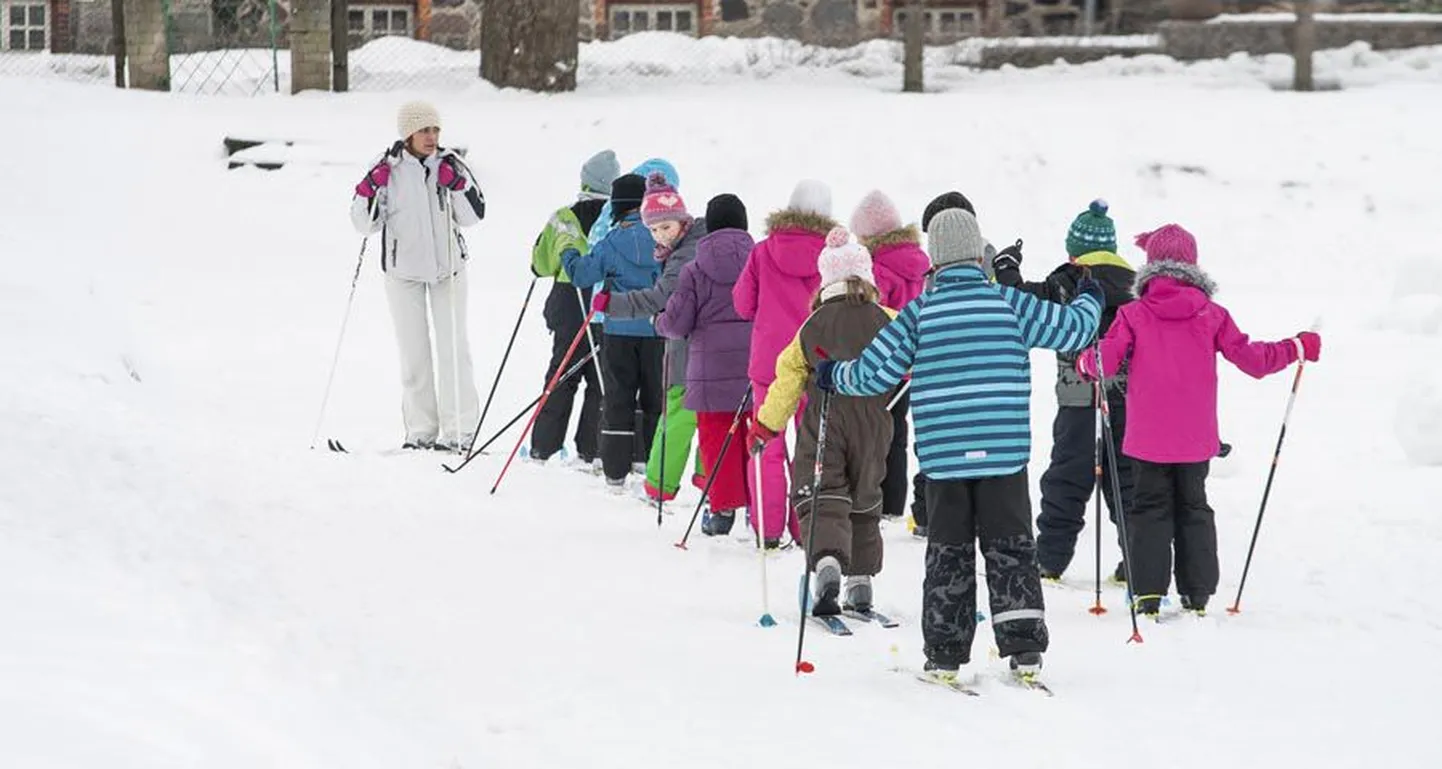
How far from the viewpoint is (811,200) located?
28.6 ft

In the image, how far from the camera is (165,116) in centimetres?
1992

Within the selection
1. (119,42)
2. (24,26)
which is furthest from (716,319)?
(24,26)

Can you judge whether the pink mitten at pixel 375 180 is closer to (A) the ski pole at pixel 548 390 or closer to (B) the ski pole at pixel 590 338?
(B) the ski pole at pixel 590 338

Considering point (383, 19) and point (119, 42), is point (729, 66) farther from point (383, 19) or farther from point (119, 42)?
point (119, 42)

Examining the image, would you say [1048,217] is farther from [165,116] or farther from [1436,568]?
[1436,568]

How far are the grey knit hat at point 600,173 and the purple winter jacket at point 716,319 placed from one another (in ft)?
5.64

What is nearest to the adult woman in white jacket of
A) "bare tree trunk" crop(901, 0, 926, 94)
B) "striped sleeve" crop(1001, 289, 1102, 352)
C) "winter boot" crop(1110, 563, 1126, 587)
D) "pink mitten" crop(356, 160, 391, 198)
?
"pink mitten" crop(356, 160, 391, 198)

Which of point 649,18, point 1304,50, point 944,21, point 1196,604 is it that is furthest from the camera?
point 649,18

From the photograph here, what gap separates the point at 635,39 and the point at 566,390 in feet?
45.0

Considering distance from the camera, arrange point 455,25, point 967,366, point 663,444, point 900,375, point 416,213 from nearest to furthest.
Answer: point 967,366 → point 900,375 → point 663,444 → point 416,213 → point 455,25

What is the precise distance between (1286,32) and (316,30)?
10.1 metres

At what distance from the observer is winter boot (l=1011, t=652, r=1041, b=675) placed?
22.6 feet

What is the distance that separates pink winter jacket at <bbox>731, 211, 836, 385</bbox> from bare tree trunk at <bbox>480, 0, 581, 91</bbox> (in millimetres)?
12966

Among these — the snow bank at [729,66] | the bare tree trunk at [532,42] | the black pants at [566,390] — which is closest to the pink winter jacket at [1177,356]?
the black pants at [566,390]
